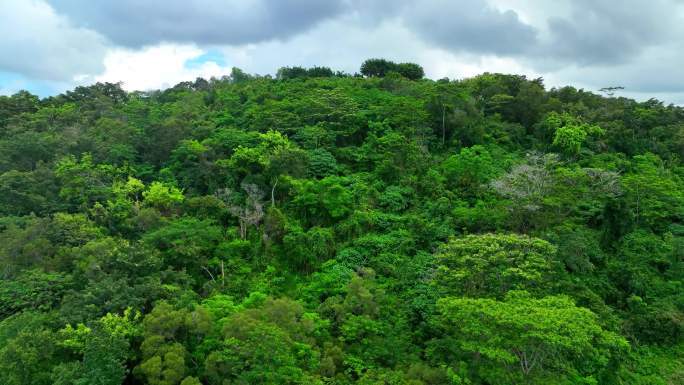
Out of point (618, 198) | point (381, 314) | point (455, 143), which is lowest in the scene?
point (381, 314)

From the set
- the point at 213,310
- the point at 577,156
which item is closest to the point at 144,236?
the point at 213,310

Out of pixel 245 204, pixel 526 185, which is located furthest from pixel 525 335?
pixel 245 204

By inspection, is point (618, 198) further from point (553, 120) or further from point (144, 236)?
point (144, 236)

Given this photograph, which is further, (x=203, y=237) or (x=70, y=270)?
(x=203, y=237)

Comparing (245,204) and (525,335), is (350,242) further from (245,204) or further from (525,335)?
(525,335)

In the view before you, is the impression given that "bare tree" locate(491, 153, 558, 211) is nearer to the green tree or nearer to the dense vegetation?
the dense vegetation

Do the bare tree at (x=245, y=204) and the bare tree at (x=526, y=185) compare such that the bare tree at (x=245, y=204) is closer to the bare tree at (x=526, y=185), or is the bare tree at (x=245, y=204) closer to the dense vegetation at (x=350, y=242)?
the dense vegetation at (x=350, y=242)
